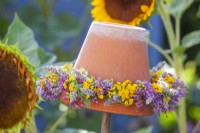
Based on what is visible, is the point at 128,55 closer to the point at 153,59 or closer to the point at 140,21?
the point at 140,21

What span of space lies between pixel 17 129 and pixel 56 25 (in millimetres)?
1676

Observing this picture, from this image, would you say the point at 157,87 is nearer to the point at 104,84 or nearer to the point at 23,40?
the point at 104,84

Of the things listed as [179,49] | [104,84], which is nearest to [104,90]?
[104,84]

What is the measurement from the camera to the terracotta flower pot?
1109mm

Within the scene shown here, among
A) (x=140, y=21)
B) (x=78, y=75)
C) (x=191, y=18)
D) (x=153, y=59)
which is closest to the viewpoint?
(x=78, y=75)

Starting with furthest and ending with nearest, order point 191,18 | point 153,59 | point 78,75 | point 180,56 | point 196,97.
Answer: point 191,18, point 153,59, point 196,97, point 180,56, point 78,75

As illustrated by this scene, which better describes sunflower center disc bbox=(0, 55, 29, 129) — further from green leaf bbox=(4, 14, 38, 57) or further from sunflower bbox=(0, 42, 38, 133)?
green leaf bbox=(4, 14, 38, 57)

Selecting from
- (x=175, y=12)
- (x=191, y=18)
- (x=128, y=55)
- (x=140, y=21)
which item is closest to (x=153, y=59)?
(x=191, y=18)

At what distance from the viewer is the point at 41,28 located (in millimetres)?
2781

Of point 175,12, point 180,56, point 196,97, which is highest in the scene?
point 175,12

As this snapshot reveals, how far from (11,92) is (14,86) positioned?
0.4 inches

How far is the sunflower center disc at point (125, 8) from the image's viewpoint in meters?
1.47

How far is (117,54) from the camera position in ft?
3.66

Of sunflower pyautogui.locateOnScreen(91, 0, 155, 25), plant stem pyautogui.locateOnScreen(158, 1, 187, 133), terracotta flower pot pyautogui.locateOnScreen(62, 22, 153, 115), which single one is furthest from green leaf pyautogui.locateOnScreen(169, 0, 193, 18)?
terracotta flower pot pyautogui.locateOnScreen(62, 22, 153, 115)
